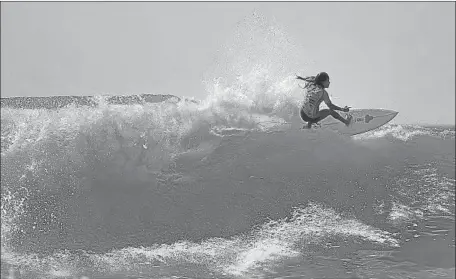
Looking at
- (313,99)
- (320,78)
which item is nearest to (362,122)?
(313,99)

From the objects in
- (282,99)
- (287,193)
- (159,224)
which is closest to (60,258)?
(159,224)

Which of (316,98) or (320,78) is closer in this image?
(320,78)

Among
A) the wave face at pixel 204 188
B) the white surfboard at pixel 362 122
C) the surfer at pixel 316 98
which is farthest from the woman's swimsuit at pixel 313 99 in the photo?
the white surfboard at pixel 362 122

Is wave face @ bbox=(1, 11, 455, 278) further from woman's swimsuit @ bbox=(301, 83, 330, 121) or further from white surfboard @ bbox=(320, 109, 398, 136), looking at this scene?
woman's swimsuit @ bbox=(301, 83, 330, 121)

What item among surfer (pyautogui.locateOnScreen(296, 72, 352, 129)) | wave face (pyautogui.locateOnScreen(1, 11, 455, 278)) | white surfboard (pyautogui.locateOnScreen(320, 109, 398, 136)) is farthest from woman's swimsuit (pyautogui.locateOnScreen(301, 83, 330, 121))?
white surfboard (pyautogui.locateOnScreen(320, 109, 398, 136))

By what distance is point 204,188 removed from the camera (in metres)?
9.48

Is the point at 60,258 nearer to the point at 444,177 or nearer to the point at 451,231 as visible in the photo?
the point at 451,231

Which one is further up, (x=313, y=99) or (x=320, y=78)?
(x=320, y=78)

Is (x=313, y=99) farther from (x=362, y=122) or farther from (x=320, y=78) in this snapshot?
(x=362, y=122)

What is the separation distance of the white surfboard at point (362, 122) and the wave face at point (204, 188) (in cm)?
31

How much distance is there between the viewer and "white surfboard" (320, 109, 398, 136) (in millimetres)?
11203

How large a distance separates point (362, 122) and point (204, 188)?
180 inches

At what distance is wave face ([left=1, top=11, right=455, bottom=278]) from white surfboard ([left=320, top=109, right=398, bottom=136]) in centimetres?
31

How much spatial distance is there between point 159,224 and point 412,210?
485cm
